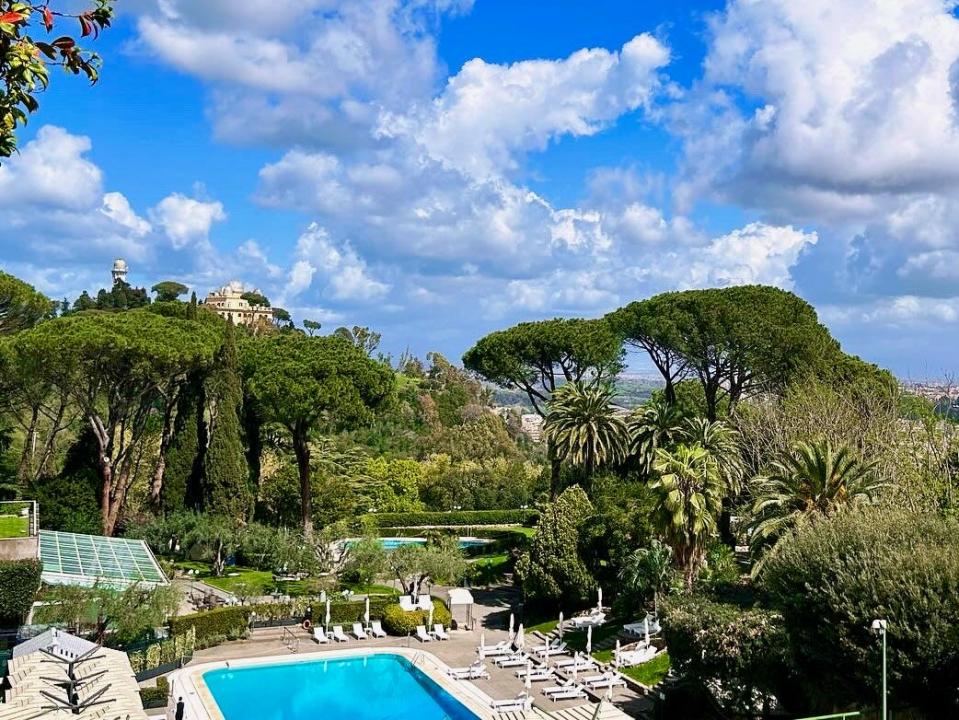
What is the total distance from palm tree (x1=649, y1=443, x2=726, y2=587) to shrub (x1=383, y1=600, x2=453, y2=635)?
31.2 ft

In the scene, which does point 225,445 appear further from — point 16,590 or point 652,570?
point 652,570

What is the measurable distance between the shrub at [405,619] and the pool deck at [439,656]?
46cm

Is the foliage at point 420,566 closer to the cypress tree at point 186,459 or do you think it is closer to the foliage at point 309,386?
the foliage at point 309,386

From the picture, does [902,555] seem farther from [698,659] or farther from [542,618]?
[542,618]

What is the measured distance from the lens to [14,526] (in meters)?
30.5

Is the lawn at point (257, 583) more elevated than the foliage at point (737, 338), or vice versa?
the foliage at point (737, 338)

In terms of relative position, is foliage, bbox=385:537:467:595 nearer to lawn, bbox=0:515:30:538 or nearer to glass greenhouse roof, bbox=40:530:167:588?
glass greenhouse roof, bbox=40:530:167:588

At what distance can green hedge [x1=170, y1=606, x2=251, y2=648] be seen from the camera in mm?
27875

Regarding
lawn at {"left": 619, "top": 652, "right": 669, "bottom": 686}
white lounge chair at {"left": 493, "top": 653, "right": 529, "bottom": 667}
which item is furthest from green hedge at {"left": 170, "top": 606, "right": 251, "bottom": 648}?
lawn at {"left": 619, "top": 652, "right": 669, "bottom": 686}

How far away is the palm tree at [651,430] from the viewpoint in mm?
37969

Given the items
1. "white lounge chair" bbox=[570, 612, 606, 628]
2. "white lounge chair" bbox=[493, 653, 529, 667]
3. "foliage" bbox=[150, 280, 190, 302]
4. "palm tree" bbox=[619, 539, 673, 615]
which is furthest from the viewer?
"foliage" bbox=[150, 280, 190, 302]

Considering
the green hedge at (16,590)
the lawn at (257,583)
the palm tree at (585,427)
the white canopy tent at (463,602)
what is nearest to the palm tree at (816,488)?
the white canopy tent at (463,602)

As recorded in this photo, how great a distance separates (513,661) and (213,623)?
10.2 metres

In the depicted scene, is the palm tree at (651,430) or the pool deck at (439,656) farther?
the palm tree at (651,430)
